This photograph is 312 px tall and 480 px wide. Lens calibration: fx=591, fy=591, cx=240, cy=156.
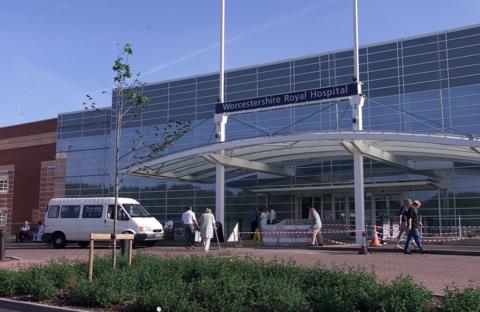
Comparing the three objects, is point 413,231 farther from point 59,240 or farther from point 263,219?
point 59,240

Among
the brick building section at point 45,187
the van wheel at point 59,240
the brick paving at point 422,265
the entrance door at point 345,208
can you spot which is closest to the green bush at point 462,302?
the brick paving at point 422,265

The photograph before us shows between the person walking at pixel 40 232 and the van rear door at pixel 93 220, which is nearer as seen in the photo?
the van rear door at pixel 93 220

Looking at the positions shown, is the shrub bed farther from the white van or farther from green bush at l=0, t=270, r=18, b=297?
the white van

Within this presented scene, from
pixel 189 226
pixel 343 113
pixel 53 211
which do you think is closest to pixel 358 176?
pixel 189 226

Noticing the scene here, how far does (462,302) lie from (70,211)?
71.5ft

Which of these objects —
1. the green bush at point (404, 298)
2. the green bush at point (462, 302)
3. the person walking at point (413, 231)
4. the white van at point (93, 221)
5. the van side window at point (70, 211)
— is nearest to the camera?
the green bush at point (462, 302)

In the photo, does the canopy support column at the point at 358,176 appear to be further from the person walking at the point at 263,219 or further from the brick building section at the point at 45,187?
the brick building section at the point at 45,187

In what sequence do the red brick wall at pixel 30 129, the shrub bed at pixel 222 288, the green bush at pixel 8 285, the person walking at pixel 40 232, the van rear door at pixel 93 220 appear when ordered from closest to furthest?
the shrub bed at pixel 222 288 < the green bush at pixel 8 285 < the van rear door at pixel 93 220 < the person walking at pixel 40 232 < the red brick wall at pixel 30 129

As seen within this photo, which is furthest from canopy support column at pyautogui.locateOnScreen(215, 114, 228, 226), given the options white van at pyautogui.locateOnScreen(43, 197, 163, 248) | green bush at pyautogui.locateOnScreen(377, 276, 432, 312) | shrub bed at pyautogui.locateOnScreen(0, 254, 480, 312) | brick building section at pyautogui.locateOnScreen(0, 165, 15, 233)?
brick building section at pyautogui.locateOnScreen(0, 165, 15, 233)

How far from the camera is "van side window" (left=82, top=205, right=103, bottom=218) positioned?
25469mm

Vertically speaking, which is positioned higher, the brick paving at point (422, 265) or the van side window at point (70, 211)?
the van side window at point (70, 211)

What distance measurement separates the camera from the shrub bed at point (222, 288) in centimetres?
769

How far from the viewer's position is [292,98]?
24953mm

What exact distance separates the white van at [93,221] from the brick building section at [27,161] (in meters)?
20.8
